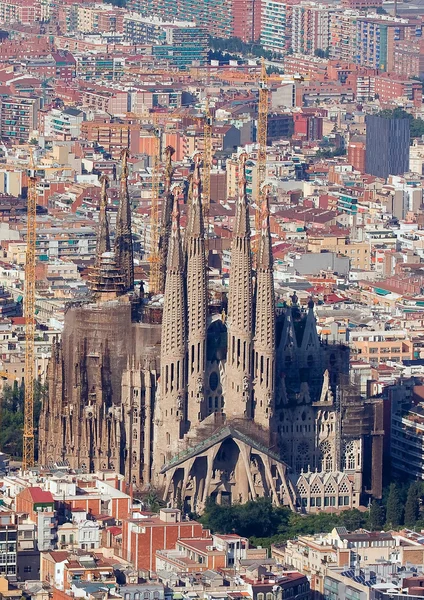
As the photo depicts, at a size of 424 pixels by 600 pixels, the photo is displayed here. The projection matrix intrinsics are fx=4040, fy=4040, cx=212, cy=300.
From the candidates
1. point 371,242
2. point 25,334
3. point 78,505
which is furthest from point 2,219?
point 78,505

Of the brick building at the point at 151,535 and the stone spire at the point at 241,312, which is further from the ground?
the stone spire at the point at 241,312

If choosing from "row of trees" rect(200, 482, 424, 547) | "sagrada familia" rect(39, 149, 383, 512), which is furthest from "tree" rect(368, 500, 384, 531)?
"sagrada familia" rect(39, 149, 383, 512)

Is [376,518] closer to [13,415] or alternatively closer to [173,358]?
[173,358]

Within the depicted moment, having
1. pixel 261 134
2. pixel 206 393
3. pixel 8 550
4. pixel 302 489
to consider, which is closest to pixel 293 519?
pixel 302 489

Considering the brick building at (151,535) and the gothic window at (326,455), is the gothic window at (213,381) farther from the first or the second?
the brick building at (151,535)

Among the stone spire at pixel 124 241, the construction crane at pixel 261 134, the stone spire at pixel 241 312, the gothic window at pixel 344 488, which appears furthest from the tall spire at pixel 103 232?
the construction crane at pixel 261 134
